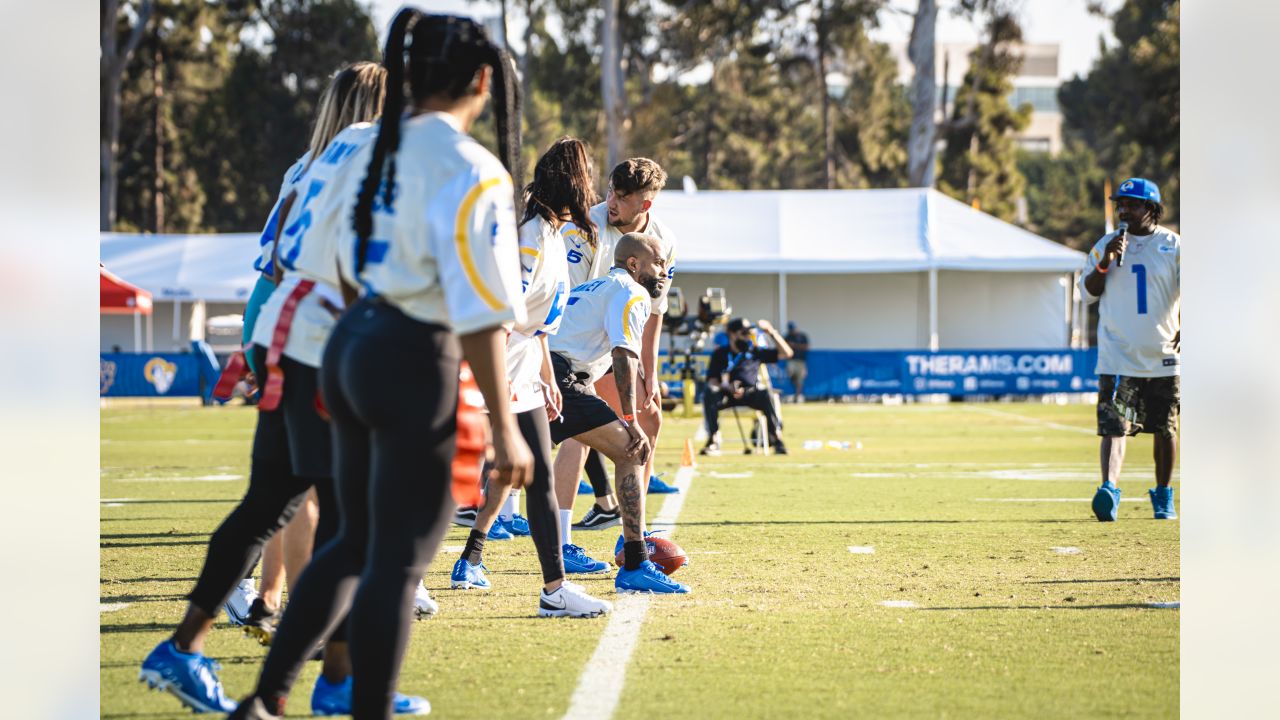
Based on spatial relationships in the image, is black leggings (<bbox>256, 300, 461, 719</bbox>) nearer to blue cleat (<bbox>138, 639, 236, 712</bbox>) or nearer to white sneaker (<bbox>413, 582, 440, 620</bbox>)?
blue cleat (<bbox>138, 639, 236, 712</bbox>)

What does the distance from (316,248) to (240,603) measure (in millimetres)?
2196

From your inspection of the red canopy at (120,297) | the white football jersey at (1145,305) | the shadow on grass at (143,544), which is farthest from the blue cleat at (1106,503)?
the red canopy at (120,297)

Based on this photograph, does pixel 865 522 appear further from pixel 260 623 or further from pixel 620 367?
pixel 260 623

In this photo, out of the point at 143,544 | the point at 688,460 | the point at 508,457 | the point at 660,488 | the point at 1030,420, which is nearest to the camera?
the point at 508,457

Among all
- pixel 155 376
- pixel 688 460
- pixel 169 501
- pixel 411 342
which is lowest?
pixel 155 376

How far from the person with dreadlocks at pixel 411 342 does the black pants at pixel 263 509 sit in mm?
524

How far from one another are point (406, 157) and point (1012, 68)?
4245 cm

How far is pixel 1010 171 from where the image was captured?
55.4 metres

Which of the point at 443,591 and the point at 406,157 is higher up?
the point at 406,157

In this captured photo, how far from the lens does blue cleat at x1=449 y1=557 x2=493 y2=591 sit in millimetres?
6773

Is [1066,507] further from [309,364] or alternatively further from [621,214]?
[309,364]

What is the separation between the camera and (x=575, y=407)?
22.6ft

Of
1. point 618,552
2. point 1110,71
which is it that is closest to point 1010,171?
point 1110,71

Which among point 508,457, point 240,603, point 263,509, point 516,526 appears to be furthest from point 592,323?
point 508,457
